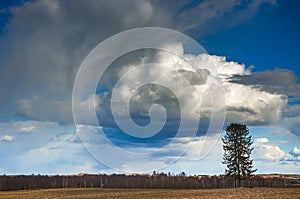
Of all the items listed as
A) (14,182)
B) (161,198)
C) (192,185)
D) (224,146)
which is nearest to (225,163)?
(224,146)

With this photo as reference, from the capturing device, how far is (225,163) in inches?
2419

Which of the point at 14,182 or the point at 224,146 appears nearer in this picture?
the point at 224,146

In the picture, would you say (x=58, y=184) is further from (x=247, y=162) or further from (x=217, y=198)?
(x=217, y=198)

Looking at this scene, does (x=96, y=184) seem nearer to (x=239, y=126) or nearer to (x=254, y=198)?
(x=239, y=126)

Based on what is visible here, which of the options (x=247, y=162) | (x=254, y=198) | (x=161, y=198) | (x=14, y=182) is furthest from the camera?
(x=14, y=182)

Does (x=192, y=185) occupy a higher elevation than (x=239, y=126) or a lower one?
lower

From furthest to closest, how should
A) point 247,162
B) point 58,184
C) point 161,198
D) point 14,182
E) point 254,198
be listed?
1. point 58,184
2. point 14,182
3. point 247,162
4. point 161,198
5. point 254,198

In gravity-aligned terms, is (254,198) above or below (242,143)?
below

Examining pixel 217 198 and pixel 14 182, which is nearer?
pixel 217 198

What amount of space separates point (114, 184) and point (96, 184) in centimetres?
1639

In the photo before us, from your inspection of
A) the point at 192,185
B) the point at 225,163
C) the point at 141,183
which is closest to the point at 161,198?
the point at 225,163

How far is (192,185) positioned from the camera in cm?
15088

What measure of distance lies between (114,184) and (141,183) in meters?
12.3

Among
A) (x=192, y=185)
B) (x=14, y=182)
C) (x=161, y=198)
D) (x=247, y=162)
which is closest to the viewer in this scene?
(x=161, y=198)
